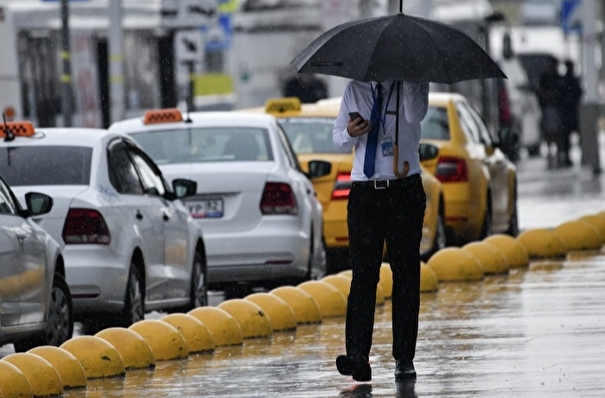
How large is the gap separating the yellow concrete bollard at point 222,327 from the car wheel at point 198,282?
8.32ft

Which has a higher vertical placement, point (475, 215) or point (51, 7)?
point (51, 7)

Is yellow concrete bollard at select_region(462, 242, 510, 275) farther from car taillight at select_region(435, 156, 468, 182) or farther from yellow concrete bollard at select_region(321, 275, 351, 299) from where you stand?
car taillight at select_region(435, 156, 468, 182)

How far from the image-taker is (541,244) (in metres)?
18.3

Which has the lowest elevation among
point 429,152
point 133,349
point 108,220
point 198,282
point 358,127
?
point 198,282

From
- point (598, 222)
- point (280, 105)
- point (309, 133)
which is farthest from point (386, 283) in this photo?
point (598, 222)

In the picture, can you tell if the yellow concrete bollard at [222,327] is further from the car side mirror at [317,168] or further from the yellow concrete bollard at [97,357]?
the car side mirror at [317,168]

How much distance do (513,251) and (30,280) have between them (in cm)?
683

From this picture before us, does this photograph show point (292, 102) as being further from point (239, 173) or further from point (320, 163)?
point (239, 173)

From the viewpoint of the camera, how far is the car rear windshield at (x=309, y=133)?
18844 millimetres

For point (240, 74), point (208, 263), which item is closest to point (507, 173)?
point (208, 263)

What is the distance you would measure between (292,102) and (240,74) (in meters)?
25.1

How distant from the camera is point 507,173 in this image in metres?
22.6

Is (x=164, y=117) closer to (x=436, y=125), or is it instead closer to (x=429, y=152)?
(x=429, y=152)

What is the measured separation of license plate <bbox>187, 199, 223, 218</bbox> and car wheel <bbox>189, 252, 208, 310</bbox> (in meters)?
0.53
